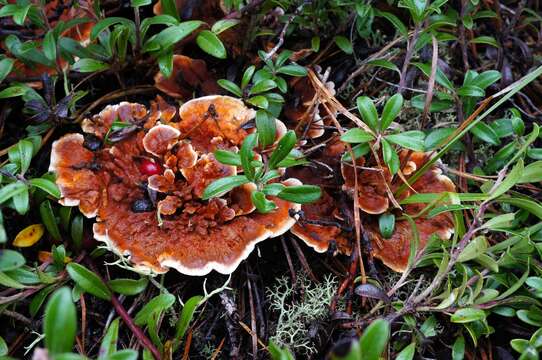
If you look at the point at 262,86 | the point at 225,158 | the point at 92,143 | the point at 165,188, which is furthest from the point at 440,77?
the point at 92,143

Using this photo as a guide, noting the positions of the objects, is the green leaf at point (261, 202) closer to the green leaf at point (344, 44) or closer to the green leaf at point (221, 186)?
the green leaf at point (221, 186)

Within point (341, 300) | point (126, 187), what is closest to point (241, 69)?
point (126, 187)

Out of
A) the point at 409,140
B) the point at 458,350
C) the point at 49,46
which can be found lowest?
the point at 458,350

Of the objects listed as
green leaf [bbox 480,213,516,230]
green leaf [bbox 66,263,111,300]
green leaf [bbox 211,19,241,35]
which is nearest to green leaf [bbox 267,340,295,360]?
green leaf [bbox 66,263,111,300]

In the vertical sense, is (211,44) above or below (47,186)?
above

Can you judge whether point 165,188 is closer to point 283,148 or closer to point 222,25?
point 283,148

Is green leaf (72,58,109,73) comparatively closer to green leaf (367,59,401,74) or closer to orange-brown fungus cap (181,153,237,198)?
orange-brown fungus cap (181,153,237,198)
